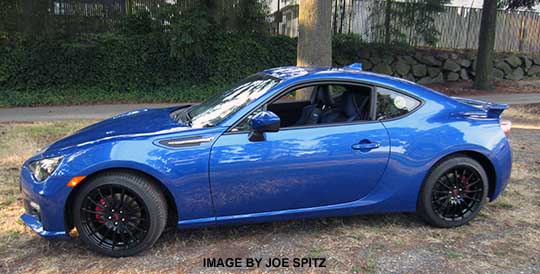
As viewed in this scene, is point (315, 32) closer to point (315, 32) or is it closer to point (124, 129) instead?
point (315, 32)

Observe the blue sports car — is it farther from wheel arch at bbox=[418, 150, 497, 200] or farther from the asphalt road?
the asphalt road

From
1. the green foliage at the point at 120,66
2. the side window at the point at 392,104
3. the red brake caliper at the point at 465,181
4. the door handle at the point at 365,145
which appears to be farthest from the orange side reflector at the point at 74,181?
the green foliage at the point at 120,66

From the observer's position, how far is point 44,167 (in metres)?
3.47

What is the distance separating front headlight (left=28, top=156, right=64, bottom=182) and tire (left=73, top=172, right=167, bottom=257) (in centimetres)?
27

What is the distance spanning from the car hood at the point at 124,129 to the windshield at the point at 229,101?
0.62ft

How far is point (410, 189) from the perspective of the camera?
393cm

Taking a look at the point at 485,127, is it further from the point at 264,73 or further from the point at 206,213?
the point at 206,213

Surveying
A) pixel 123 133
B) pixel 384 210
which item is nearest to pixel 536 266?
pixel 384 210

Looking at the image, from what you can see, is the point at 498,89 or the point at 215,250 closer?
the point at 215,250

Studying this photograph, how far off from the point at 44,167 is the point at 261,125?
5.47 ft

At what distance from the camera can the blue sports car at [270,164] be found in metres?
3.43

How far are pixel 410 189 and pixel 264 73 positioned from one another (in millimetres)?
1742

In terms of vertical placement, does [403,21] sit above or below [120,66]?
above

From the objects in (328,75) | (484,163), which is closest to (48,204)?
(328,75)
